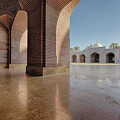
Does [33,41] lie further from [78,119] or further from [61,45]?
[78,119]

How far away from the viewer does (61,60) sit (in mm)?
5020

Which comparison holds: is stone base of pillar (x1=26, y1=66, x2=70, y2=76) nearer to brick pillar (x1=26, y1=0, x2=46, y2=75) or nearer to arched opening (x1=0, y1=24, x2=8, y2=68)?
brick pillar (x1=26, y1=0, x2=46, y2=75)

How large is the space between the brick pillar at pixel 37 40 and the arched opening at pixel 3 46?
5720 mm

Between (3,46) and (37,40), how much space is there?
21.3 ft

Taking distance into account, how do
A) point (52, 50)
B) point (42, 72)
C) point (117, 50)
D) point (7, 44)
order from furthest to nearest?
point (117, 50) < point (7, 44) < point (52, 50) < point (42, 72)

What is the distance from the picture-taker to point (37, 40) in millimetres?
4426

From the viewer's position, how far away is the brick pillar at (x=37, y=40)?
426 centimetres

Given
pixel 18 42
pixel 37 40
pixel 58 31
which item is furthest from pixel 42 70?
pixel 18 42

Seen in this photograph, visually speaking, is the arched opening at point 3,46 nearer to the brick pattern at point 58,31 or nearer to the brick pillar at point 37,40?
the brick pillar at point 37,40

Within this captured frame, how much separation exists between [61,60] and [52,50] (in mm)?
834

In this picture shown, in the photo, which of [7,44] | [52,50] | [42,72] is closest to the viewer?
[42,72]

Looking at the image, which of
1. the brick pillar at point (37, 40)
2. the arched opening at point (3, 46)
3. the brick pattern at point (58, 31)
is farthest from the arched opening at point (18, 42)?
the brick pattern at point (58, 31)

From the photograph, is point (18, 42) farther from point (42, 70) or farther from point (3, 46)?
point (42, 70)

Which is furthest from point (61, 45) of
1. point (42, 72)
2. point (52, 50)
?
point (42, 72)
